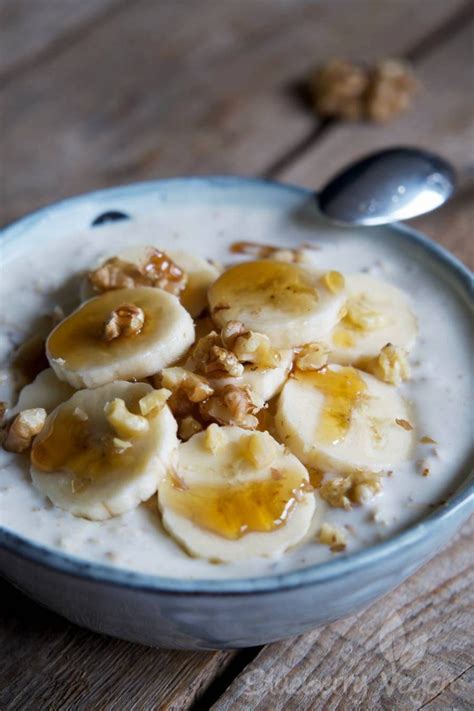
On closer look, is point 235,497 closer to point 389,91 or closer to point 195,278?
point 195,278

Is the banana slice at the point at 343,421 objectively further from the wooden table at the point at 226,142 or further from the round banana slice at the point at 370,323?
the wooden table at the point at 226,142

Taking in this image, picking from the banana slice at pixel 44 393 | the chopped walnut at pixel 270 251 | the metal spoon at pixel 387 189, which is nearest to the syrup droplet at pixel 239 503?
the banana slice at pixel 44 393

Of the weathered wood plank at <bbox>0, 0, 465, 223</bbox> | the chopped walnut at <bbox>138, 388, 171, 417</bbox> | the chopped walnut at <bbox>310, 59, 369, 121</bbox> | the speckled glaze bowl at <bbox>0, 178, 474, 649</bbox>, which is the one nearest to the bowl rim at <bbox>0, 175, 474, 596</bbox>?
the speckled glaze bowl at <bbox>0, 178, 474, 649</bbox>

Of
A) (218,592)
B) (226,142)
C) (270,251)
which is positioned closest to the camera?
(218,592)

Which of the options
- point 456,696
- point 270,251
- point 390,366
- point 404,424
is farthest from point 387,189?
point 456,696

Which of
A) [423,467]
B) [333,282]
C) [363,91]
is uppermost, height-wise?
[333,282]

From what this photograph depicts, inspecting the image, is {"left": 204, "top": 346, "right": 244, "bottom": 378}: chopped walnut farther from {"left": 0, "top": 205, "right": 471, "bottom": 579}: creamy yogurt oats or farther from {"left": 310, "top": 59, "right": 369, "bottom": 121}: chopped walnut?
{"left": 310, "top": 59, "right": 369, "bottom": 121}: chopped walnut

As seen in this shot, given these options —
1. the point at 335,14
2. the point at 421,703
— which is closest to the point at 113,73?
the point at 335,14
